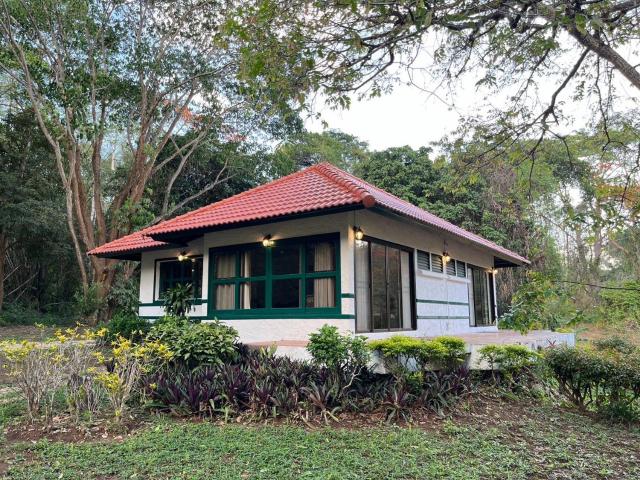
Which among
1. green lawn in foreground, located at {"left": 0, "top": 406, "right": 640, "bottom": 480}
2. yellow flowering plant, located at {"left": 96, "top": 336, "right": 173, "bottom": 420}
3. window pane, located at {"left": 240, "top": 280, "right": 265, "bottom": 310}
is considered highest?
window pane, located at {"left": 240, "top": 280, "right": 265, "bottom": 310}

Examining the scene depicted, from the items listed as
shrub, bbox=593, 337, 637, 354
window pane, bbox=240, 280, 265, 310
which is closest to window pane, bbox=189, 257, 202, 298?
window pane, bbox=240, 280, 265, 310

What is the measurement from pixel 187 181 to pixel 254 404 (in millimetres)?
17323

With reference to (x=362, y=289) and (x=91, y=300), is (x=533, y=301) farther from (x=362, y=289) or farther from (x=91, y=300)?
(x=91, y=300)

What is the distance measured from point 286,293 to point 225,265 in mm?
1838

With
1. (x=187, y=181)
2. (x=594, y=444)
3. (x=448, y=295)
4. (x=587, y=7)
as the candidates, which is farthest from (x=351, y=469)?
(x=187, y=181)

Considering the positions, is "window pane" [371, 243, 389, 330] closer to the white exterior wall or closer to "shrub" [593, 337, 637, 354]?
the white exterior wall

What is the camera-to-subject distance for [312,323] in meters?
8.82

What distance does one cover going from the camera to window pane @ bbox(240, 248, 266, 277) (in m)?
9.85

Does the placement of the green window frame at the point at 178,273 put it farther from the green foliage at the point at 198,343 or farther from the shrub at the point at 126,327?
the green foliage at the point at 198,343

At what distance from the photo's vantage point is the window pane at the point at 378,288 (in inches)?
362

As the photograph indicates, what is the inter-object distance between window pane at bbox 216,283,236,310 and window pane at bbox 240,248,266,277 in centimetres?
44

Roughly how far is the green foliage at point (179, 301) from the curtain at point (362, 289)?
4.91 meters

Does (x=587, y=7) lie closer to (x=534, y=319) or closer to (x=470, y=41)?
(x=470, y=41)

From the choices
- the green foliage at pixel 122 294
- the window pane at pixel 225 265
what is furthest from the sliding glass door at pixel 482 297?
the green foliage at pixel 122 294
